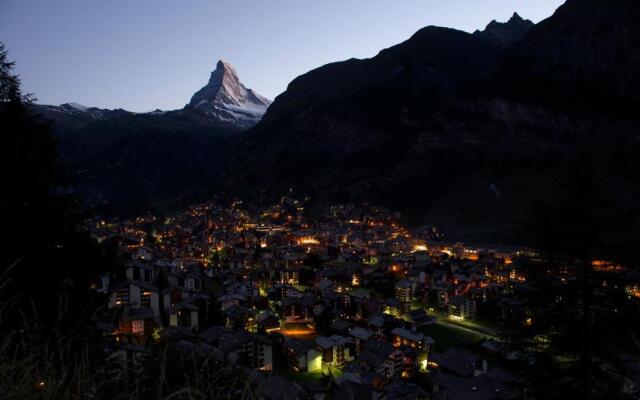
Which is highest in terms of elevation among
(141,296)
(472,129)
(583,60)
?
(583,60)

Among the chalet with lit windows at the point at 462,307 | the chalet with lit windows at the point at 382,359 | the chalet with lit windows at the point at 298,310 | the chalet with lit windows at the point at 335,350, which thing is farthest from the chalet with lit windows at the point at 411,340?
the chalet with lit windows at the point at 298,310

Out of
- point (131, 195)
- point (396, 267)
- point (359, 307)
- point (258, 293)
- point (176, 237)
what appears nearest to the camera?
point (359, 307)

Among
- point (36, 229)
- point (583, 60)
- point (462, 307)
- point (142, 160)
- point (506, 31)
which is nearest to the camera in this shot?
point (36, 229)

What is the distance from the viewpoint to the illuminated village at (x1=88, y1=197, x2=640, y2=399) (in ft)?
61.6

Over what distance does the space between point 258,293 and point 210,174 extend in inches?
5217

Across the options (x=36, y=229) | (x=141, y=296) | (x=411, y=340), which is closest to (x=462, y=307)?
(x=411, y=340)

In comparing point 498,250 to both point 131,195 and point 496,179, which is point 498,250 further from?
point 131,195

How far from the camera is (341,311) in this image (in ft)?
123

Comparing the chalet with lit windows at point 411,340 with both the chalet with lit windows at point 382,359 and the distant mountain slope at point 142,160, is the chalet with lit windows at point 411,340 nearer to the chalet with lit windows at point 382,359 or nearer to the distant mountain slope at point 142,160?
the chalet with lit windows at point 382,359

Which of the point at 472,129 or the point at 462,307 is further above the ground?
the point at 472,129

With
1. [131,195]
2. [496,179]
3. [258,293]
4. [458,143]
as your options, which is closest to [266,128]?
[131,195]

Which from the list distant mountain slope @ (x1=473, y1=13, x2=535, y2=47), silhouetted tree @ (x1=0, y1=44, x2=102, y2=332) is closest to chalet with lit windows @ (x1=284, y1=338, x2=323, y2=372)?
silhouetted tree @ (x1=0, y1=44, x2=102, y2=332)

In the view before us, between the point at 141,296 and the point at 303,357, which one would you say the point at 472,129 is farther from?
the point at 141,296

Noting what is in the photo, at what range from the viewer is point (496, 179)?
79750mm
